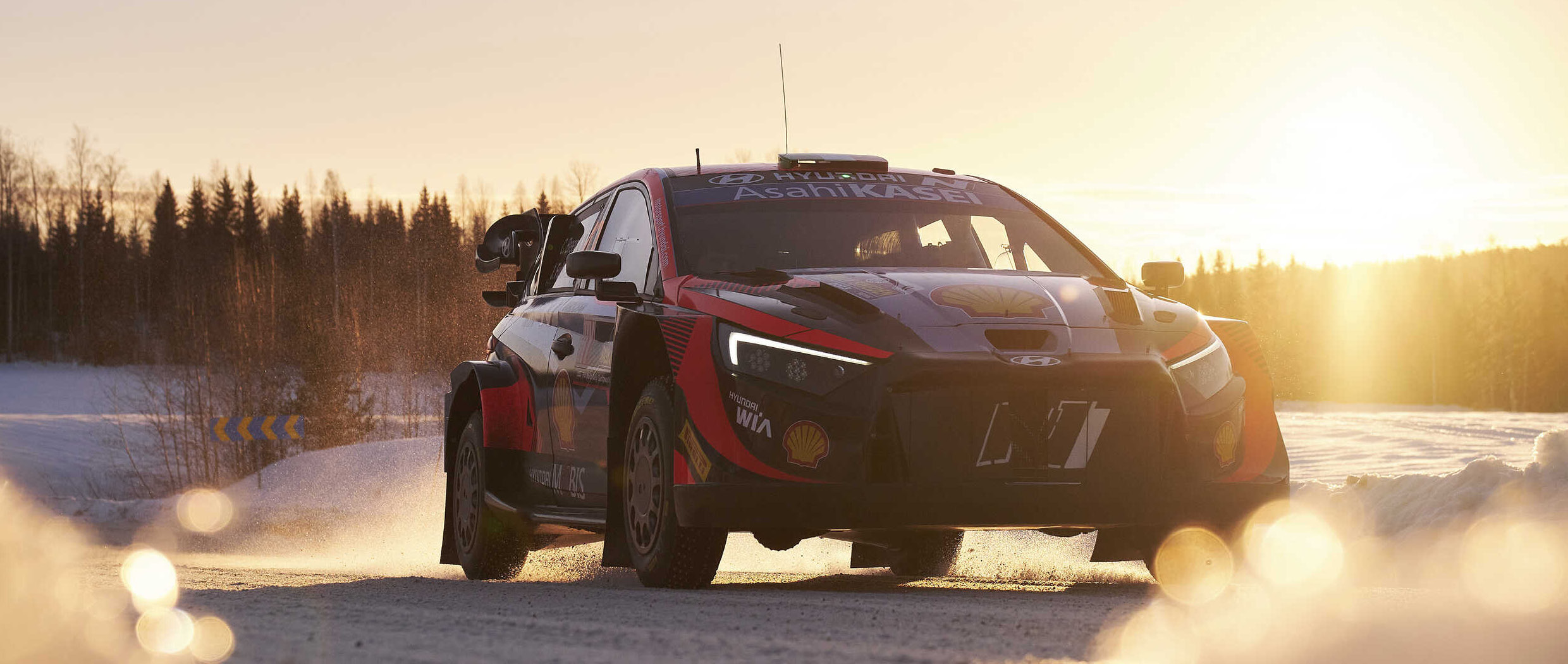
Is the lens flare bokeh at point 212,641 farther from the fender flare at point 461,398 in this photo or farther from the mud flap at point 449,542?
the mud flap at point 449,542

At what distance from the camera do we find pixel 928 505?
499cm

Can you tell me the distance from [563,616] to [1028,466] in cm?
158

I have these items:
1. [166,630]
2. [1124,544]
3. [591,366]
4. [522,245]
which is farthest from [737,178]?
[166,630]

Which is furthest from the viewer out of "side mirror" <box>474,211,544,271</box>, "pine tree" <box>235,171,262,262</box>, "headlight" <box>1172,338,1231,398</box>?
"pine tree" <box>235,171,262,262</box>

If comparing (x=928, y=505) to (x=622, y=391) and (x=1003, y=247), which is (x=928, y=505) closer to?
(x=622, y=391)

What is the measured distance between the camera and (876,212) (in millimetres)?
6539

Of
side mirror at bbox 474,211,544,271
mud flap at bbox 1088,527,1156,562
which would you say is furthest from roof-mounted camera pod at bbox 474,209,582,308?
mud flap at bbox 1088,527,1156,562

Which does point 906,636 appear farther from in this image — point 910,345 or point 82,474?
point 82,474

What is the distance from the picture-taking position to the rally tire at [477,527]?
770 cm

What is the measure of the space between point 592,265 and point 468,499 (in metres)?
2.41

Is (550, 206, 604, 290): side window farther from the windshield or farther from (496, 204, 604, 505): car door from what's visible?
the windshield

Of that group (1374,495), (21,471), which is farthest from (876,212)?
(21,471)

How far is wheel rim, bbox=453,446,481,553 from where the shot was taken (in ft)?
25.8

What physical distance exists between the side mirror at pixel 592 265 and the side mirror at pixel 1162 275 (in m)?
2.13
